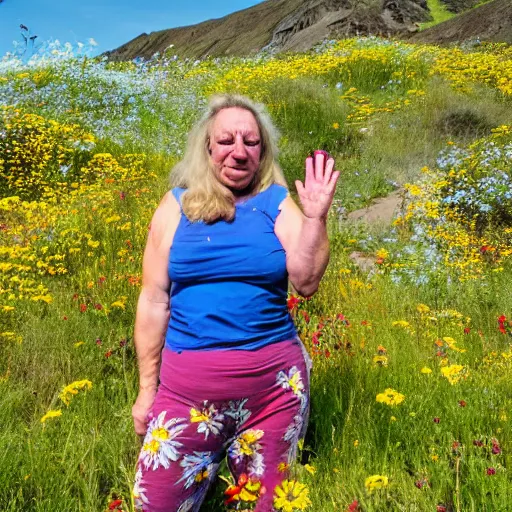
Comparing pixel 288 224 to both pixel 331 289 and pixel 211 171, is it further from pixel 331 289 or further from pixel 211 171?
pixel 331 289

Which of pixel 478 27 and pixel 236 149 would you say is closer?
pixel 236 149

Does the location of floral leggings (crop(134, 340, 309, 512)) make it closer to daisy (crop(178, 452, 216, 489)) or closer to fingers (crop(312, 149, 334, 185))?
daisy (crop(178, 452, 216, 489))

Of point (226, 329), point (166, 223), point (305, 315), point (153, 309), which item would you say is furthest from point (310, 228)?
point (305, 315)

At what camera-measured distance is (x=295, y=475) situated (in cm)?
199

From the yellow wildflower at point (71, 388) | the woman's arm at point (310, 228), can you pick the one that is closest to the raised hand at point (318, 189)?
the woman's arm at point (310, 228)

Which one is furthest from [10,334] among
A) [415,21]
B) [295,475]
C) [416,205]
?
[415,21]

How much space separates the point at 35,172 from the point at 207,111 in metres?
5.88

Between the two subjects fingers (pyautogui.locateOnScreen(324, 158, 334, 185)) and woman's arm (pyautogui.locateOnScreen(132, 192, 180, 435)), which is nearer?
fingers (pyautogui.locateOnScreen(324, 158, 334, 185))

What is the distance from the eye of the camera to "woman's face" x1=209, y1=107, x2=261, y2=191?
2191 millimetres

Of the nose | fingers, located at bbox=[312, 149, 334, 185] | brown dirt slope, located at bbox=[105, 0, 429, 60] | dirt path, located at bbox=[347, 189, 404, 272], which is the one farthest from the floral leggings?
brown dirt slope, located at bbox=[105, 0, 429, 60]

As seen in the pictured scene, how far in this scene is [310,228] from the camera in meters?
1.91

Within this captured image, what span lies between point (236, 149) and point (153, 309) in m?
0.69

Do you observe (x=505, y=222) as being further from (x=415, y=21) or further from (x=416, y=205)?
(x=415, y=21)

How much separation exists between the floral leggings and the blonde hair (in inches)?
20.4
